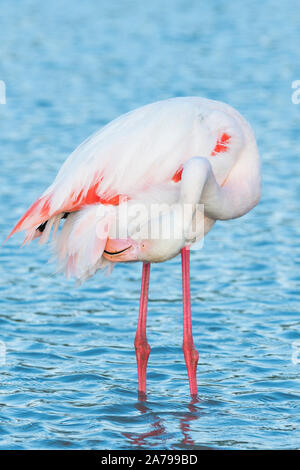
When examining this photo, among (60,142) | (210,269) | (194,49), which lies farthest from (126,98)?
(210,269)

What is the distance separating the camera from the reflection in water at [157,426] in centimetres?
575

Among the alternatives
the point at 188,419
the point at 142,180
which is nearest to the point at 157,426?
the point at 188,419

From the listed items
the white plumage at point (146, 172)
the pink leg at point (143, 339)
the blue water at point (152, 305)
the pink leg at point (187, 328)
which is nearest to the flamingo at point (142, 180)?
the white plumage at point (146, 172)

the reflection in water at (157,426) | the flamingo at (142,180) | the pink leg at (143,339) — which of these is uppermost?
the flamingo at (142,180)

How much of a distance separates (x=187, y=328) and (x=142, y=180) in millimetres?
1175

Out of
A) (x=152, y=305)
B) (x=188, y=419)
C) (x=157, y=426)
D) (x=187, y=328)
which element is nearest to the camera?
(x=157, y=426)

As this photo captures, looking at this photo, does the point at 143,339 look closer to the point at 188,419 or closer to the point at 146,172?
the point at 188,419

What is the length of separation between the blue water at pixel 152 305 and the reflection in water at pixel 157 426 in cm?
2

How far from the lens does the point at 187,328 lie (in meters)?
6.75

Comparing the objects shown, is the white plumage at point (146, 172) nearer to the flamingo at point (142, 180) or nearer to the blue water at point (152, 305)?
the flamingo at point (142, 180)

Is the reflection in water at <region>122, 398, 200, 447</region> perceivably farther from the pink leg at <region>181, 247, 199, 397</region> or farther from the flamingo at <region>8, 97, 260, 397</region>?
the flamingo at <region>8, 97, 260, 397</region>
